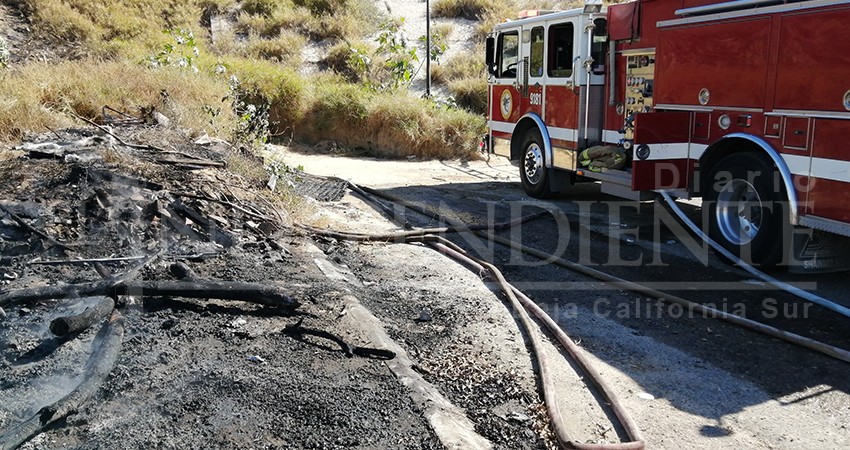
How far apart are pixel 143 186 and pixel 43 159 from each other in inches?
55.7

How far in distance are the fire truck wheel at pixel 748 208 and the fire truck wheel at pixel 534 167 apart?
11.2ft

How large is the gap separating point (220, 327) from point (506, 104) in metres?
8.13

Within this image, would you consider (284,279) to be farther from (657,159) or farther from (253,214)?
(657,159)

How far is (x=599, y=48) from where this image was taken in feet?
33.4

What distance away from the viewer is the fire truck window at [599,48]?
33.1 ft

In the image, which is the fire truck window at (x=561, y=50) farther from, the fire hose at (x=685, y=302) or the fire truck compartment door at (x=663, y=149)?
the fire hose at (x=685, y=302)

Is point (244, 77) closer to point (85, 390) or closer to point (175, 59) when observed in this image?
point (175, 59)

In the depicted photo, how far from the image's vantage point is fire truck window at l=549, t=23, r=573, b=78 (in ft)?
34.6

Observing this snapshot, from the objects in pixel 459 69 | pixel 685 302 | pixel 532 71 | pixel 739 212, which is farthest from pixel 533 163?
pixel 459 69

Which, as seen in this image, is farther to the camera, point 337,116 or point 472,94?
point 472,94

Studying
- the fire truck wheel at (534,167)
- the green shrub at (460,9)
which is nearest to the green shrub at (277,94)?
the fire truck wheel at (534,167)

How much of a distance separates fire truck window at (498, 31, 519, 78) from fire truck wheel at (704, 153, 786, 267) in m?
4.65

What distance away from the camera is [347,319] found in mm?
5430

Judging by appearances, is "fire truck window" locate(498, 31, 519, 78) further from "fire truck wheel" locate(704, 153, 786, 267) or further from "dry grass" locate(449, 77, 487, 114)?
"dry grass" locate(449, 77, 487, 114)
